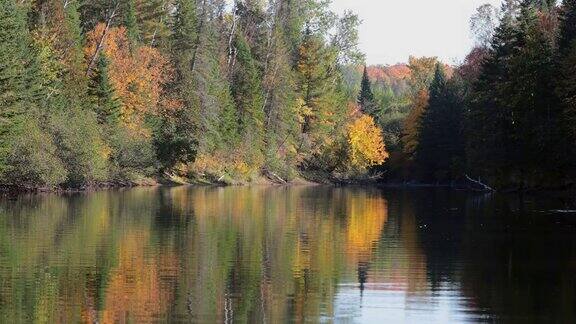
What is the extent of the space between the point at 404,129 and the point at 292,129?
17.5 meters

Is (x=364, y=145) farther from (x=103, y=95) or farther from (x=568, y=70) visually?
(x=568, y=70)

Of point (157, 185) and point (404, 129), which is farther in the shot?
point (404, 129)

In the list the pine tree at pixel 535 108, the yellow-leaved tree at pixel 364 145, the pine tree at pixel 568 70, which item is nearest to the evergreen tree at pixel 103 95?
the pine tree at pixel 535 108

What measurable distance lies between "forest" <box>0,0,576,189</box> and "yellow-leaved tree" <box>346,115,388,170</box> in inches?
6.8

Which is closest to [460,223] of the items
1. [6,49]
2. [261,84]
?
[6,49]

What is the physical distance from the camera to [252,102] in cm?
9794

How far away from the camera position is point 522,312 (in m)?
17.6

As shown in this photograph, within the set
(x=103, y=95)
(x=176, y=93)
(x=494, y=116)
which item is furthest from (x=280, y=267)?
(x=176, y=93)

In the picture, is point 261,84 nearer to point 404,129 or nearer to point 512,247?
point 404,129

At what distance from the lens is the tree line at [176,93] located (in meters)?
59.6

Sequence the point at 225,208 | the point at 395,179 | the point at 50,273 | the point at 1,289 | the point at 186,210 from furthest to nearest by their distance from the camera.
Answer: the point at 395,179 → the point at 225,208 → the point at 186,210 → the point at 50,273 → the point at 1,289

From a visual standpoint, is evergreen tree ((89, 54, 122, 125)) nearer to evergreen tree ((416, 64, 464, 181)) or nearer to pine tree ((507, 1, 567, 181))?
pine tree ((507, 1, 567, 181))

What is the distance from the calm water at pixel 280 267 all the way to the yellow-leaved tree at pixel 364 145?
207ft

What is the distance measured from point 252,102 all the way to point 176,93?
43.0ft
